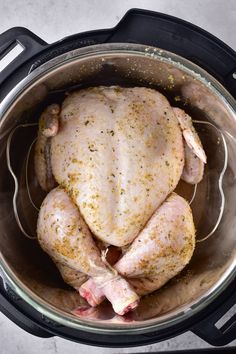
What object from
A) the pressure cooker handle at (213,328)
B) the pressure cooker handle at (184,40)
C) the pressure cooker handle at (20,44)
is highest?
the pressure cooker handle at (184,40)

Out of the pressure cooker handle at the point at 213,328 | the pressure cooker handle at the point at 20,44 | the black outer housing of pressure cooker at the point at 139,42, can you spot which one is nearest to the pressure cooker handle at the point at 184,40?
the black outer housing of pressure cooker at the point at 139,42

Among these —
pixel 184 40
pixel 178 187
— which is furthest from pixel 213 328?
pixel 184 40

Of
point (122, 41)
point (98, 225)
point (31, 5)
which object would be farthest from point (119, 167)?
point (31, 5)

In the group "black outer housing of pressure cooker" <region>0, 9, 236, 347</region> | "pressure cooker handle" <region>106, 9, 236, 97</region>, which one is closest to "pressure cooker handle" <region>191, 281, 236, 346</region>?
"black outer housing of pressure cooker" <region>0, 9, 236, 347</region>

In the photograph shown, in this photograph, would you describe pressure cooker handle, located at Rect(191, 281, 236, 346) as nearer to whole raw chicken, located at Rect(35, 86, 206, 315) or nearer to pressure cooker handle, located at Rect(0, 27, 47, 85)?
whole raw chicken, located at Rect(35, 86, 206, 315)

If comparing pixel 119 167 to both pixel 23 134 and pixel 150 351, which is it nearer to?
pixel 23 134

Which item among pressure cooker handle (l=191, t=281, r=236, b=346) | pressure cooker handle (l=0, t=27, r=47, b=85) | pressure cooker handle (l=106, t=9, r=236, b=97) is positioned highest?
pressure cooker handle (l=106, t=9, r=236, b=97)

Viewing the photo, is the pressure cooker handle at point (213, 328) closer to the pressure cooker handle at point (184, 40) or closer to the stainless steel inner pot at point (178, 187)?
the stainless steel inner pot at point (178, 187)
